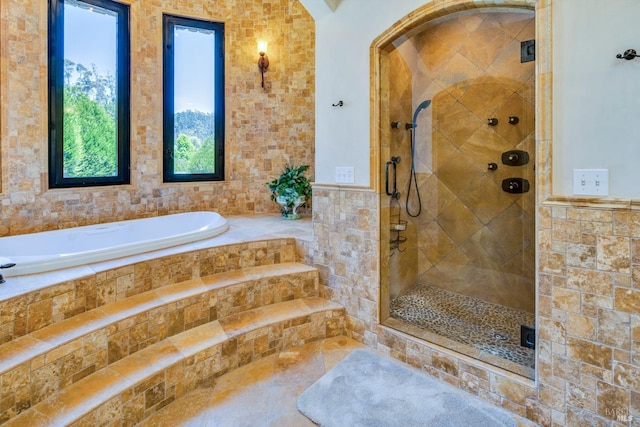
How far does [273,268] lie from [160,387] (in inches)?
45.2

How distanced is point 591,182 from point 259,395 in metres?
1.90

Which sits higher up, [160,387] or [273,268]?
[273,268]

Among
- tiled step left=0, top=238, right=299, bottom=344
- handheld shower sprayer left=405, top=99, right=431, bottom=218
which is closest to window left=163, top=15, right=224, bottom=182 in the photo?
tiled step left=0, top=238, right=299, bottom=344

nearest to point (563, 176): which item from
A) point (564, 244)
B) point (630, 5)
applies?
point (564, 244)

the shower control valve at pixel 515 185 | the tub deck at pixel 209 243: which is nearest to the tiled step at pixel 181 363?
the tub deck at pixel 209 243

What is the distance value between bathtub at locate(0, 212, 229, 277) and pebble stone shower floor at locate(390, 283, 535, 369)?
1.73 m

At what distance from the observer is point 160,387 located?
1648 millimetres

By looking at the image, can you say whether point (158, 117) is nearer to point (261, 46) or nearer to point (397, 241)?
point (261, 46)

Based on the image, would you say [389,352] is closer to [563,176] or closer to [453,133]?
[563,176]

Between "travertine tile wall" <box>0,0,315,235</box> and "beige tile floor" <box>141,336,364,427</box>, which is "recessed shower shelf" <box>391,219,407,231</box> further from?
"travertine tile wall" <box>0,0,315,235</box>

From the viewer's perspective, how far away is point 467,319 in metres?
2.38

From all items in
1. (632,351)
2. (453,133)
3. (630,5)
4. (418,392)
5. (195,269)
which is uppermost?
(630,5)

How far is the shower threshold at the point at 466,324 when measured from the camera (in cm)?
184

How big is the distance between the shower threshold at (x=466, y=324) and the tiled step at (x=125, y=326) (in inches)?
30.2
